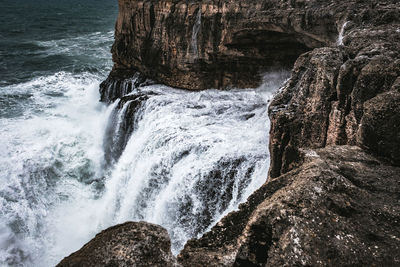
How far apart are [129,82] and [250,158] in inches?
468

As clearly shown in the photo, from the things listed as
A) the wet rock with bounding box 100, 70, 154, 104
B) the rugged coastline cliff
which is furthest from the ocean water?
the rugged coastline cliff

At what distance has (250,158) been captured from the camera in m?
8.42

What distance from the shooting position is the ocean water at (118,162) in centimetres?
861

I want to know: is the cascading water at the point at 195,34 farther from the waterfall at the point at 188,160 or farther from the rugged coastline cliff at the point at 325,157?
the rugged coastline cliff at the point at 325,157

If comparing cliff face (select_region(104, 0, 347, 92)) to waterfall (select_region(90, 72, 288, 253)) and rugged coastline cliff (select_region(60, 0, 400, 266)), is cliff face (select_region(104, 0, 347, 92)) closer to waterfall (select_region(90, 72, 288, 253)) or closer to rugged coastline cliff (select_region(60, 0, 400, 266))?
rugged coastline cliff (select_region(60, 0, 400, 266))

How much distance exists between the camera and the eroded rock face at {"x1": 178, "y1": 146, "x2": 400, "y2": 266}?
2656mm

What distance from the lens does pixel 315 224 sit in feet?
9.30

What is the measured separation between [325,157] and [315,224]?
1451 mm

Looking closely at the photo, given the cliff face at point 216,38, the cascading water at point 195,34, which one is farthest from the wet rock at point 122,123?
the cascading water at point 195,34

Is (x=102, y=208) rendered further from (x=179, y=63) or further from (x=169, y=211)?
(x=179, y=63)

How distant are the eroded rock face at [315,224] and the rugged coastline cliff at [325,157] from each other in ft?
0.03

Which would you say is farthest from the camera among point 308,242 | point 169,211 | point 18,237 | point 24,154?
point 24,154

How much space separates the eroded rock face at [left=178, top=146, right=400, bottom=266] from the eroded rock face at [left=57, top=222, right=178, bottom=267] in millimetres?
453

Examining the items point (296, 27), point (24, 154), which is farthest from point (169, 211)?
point (24, 154)
